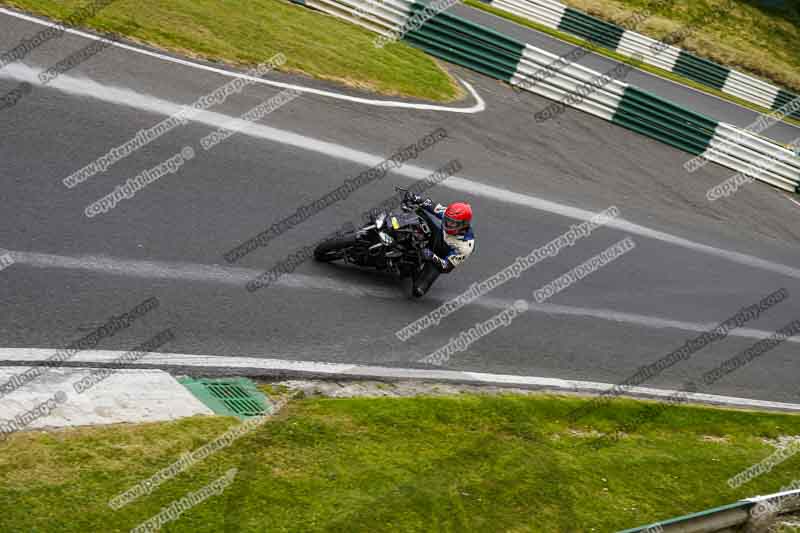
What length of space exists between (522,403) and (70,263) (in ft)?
19.5

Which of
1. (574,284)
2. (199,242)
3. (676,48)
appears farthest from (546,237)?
(676,48)

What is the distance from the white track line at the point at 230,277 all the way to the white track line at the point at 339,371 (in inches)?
56.2

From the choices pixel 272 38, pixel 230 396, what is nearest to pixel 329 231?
pixel 230 396

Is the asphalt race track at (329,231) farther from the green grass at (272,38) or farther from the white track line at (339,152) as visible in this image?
the green grass at (272,38)

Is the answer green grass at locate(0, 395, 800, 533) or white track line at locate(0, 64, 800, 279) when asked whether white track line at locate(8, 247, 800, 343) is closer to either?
green grass at locate(0, 395, 800, 533)

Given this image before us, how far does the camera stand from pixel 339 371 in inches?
405

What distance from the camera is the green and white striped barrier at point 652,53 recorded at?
3306cm

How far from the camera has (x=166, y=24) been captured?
53.4ft

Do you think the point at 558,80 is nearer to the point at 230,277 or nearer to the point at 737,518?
the point at 230,277

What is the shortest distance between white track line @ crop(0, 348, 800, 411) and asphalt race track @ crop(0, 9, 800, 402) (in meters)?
0.16

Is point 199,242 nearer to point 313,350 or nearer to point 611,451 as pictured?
point 313,350

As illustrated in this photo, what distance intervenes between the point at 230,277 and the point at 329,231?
92.6 inches

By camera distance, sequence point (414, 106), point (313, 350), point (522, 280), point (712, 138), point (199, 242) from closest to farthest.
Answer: point (313, 350) < point (199, 242) < point (522, 280) < point (414, 106) < point (712, 138)

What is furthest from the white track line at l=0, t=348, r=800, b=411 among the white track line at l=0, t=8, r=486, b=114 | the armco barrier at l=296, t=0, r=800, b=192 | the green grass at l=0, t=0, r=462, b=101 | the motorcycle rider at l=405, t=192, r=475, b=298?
the armco barrier at l=296, t=0, r=800, b=192
